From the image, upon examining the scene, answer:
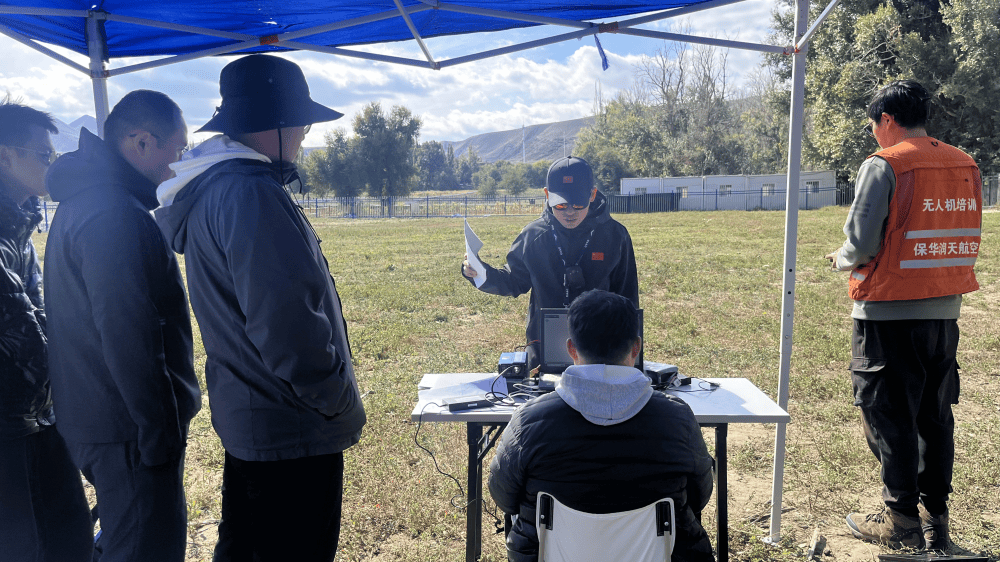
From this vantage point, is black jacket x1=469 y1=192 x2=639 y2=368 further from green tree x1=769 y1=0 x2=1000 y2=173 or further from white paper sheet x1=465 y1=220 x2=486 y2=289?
green tree x1=769 y1=0 x2=1000 y2=173

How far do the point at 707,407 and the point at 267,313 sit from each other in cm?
197

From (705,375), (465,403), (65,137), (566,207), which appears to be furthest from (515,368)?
(705,375)

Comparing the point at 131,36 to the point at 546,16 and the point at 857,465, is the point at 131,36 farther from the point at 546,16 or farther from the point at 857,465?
the point at 857,465

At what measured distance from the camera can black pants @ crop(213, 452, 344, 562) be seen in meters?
2.07

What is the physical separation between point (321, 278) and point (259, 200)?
0.29 meters

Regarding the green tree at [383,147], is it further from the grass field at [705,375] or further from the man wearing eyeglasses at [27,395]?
the man wearing eyeglasses at [27,395]

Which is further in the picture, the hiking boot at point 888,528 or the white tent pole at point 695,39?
the white tent pole at point 695,39

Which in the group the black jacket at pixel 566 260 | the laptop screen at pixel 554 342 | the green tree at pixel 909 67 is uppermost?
the green tree at pixel 909 67

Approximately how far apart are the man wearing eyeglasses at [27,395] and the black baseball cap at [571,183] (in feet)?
7.60

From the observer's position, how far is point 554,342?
311cm

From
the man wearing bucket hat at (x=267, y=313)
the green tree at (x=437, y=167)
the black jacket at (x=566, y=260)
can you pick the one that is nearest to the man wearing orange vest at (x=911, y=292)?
the black jacket at (x=566, y=260)

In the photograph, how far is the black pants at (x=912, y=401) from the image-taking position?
313 cm

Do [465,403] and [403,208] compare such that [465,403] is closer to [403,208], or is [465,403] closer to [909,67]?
[909,67]

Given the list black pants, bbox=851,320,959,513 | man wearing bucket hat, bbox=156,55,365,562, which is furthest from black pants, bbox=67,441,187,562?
black pants, bbox=851,320,959,513
